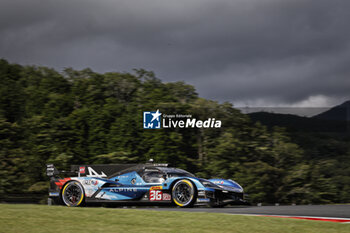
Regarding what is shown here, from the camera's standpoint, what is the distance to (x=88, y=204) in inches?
468

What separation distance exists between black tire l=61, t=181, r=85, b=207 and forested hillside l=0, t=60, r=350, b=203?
839 cm

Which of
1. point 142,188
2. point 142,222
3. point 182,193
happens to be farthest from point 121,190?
point 142,222

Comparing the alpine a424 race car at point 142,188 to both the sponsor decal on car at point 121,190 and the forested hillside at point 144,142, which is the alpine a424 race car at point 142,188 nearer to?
the sponsor decal on car at point 121,190

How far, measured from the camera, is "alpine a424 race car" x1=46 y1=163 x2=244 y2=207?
36.2ft

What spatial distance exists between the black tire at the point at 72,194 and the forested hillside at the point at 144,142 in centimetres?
839

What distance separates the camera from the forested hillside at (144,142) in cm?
1925

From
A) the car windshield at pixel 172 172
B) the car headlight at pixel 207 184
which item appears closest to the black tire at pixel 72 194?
the car windshield at pixel 172 172

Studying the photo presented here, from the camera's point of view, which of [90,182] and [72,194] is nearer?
[90,182]

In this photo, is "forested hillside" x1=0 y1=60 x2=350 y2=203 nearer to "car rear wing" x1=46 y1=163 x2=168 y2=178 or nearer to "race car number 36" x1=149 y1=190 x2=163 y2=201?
"car rear wing" x1=46 y1=163 x2=168 y2=178

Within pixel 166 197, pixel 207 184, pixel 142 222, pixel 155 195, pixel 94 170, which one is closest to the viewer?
pixel 142 222

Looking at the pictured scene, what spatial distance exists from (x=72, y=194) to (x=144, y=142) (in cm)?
914

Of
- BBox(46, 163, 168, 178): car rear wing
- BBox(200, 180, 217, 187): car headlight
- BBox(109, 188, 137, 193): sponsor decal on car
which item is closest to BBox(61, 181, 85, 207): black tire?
BBox(46, 163, 168, 178): car rear wing

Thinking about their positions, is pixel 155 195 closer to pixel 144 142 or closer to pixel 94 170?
pixel 94 170

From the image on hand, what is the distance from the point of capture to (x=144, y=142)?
68.8 ft
